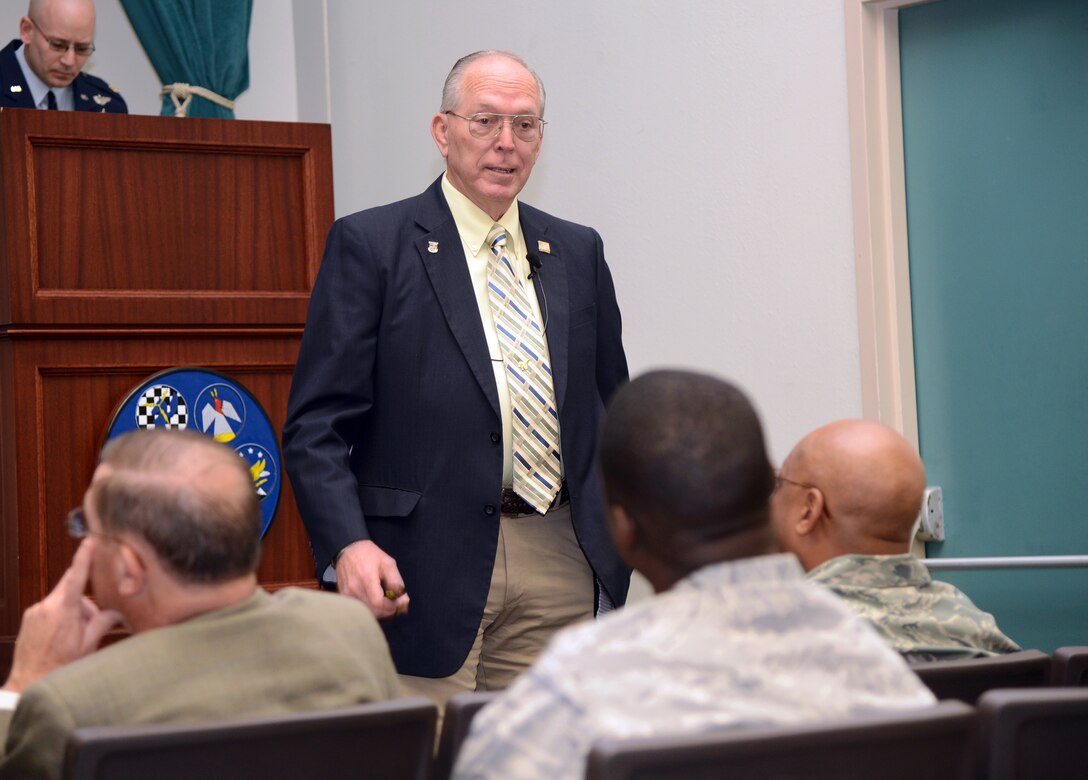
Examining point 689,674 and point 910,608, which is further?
point 910,608

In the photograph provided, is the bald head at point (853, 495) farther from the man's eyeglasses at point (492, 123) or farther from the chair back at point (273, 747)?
the man's eyeglasses at point (492, 123)

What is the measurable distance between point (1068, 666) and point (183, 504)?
1105 millimetres

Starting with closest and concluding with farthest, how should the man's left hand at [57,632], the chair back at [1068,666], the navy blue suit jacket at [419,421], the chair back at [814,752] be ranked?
the chair back at [814,752] → the man's left hand at [57,632] → the chair back at [1068,666] → the navy blue suit jacket at [419,421]

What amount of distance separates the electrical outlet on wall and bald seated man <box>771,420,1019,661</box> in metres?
1.72

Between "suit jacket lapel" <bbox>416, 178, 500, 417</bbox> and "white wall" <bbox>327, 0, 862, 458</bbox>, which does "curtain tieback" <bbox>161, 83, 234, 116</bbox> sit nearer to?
"white wall" <bbox>327, 0, 862, 458</bbox>

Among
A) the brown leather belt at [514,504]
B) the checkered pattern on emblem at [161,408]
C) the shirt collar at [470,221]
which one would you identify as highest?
the shirt collar at [470,221]

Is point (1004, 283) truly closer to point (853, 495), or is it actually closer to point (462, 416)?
point (462, 416)

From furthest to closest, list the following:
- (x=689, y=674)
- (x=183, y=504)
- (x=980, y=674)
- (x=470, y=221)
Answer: (x=470, y=221) → (x=980, y=674) → (x=183, y=504) → (x=689, y=674)

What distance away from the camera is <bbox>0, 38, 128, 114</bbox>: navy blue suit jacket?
14.7 ft

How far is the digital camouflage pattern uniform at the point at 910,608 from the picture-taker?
6.19 feet

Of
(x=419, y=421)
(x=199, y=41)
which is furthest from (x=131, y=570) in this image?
(x=199, y=41)

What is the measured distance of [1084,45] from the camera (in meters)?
3.45

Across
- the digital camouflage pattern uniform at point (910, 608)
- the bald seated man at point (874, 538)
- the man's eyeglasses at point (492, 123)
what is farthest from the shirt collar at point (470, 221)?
the digital camouflage pattern uniform at point (910, 608)

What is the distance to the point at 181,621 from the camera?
1.50 meters
